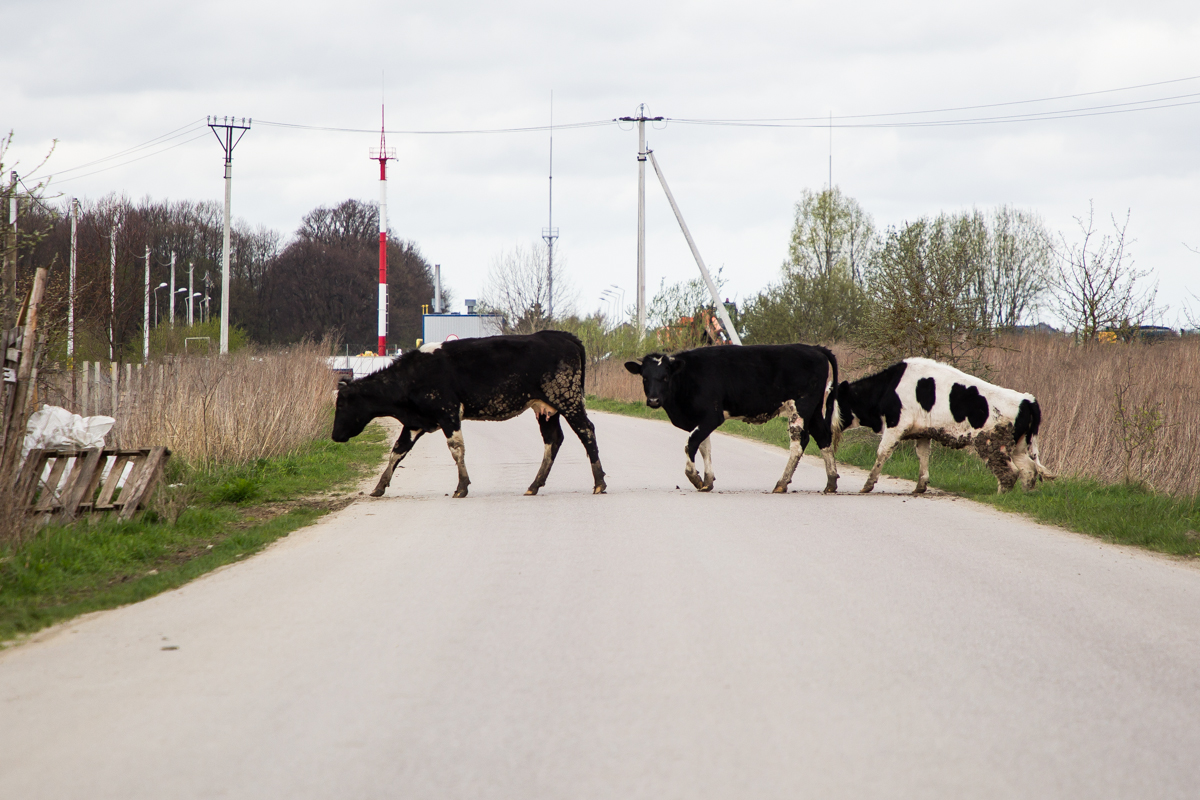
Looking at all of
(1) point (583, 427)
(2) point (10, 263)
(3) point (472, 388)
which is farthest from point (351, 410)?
(2) point (10, 263)

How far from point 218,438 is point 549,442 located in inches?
186

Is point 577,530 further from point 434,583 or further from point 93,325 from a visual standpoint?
point 93,325

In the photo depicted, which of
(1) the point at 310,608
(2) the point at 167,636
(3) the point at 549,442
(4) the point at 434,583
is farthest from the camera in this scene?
(3) the point at 549,442

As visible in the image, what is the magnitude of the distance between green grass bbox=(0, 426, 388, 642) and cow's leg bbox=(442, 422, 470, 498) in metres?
1.39

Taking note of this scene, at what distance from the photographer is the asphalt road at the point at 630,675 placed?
368 cm

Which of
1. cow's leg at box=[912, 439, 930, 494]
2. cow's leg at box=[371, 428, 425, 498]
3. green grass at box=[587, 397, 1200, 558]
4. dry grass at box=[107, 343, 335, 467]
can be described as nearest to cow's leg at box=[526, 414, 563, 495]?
cow's leg at box=[371, 428, 425, 498]

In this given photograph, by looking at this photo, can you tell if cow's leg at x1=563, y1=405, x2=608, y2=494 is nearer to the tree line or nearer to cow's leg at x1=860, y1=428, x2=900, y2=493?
cow's leg at x1=860, y1=428, x2=900, y2=493

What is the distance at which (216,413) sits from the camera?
47.4ft

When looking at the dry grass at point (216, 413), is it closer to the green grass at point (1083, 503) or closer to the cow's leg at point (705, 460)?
the cow's leg at point (705, 460)

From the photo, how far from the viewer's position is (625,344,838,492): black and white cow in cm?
1327

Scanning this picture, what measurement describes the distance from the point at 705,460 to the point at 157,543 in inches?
249

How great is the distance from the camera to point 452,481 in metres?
14.1

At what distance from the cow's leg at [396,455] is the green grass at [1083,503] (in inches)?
212

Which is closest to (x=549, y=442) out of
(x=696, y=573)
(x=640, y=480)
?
(x=640, y=480)
